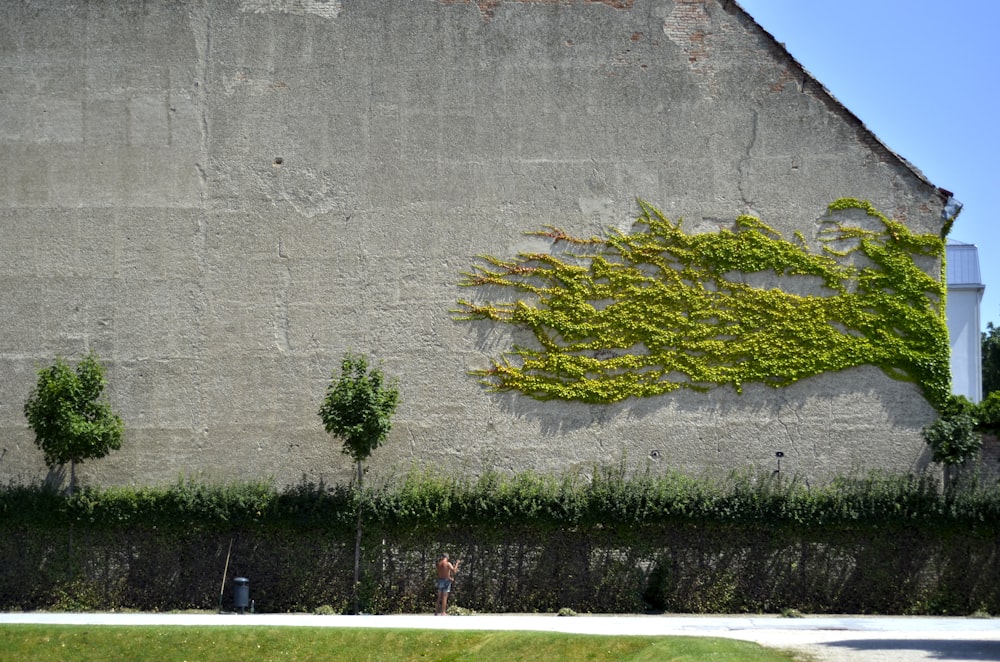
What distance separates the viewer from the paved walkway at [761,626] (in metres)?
16.7

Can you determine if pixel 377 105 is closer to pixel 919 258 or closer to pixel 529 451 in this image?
pixel 529 451

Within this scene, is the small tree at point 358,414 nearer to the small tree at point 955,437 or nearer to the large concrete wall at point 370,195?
the large concrete wall at point 370,195

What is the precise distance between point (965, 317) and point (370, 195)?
2812 centimetres

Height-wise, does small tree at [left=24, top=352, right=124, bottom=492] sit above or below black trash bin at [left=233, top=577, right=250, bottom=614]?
above

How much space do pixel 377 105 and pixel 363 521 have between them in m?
9.07

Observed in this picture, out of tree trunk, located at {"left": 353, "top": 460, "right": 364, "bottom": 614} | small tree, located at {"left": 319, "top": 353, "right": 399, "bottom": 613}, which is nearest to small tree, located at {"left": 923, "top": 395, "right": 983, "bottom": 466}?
small tree, located at {"left": 319, "top": 353, "right": 399, "bottom": 613}

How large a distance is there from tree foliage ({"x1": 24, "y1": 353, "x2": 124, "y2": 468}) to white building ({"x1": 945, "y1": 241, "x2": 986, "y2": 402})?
3034 centimetres

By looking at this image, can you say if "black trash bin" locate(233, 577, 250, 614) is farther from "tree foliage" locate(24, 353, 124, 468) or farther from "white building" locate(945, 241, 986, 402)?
"white building" locate(945, 241, 986, 402)

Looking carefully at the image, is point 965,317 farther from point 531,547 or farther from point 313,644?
point 313,644

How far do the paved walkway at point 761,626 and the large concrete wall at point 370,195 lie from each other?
3841 mm

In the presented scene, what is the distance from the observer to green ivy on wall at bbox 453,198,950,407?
2498 centimetres

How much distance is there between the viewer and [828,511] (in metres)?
23.6

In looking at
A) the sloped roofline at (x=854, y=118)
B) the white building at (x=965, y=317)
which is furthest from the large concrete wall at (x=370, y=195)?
the white building at (x=965, y=317)

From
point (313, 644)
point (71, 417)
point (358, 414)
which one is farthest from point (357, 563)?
point (71, 417)
